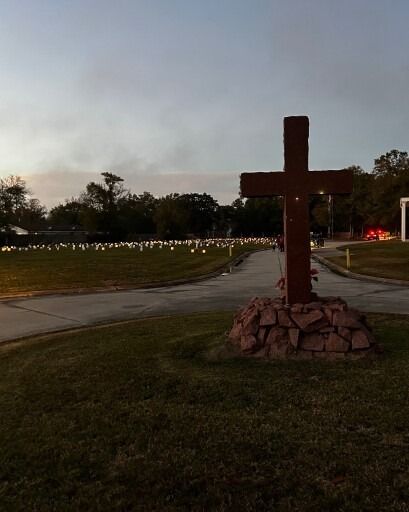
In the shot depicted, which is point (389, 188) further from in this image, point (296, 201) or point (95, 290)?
point (296, 201)

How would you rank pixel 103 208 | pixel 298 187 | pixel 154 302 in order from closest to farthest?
pixel 298 187
pixel 154 302
pixel 103 208

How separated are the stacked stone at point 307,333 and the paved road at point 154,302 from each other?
17.6 feet

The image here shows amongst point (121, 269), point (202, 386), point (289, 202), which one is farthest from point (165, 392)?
point (121, 269)

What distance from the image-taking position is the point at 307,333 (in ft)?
20.2

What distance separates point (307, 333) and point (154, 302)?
8.66 m

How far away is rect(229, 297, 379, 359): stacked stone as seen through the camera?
600 centimetres

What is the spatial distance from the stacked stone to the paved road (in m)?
5.35

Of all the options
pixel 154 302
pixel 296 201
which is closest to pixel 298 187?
pixel 296 201

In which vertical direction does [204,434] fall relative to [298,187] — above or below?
below

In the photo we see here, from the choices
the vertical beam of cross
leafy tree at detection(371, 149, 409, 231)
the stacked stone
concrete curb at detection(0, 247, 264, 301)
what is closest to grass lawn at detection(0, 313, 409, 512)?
the stacked stone

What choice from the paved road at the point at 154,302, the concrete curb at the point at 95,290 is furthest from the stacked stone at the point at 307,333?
the concrete curb at the point at 95,290

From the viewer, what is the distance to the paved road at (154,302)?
11.4 metres

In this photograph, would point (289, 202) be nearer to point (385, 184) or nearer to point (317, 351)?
point (317, 351)

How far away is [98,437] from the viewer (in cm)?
411
